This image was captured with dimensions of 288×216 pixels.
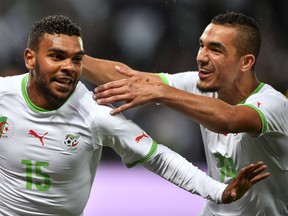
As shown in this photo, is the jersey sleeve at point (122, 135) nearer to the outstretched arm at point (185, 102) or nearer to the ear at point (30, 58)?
the outstretched arm at point (185, 102)

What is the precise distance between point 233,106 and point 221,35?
46cm

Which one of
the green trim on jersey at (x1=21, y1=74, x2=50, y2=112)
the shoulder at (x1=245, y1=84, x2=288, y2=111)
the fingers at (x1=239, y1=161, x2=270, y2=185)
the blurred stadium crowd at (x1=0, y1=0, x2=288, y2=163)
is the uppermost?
the shoulder at (x1=245, y1=84, x2=288, y2=111)

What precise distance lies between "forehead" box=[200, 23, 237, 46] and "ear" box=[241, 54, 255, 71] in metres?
0.11

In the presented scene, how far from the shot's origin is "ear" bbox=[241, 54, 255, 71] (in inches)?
127

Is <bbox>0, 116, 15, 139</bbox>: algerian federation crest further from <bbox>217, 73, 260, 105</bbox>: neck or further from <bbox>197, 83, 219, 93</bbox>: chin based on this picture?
<bbox>217, 73, 260, 105</bbox>: neck

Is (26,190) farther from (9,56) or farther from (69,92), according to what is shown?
(9,56)

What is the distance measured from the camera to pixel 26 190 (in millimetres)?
2693

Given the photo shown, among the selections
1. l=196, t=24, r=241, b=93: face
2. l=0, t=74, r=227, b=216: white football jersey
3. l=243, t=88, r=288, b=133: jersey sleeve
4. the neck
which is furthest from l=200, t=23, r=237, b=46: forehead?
l=0, t=74, r=227, b=216: white football jersey

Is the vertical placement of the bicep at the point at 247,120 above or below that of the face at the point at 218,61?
below

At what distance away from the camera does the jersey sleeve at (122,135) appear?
8.61ft

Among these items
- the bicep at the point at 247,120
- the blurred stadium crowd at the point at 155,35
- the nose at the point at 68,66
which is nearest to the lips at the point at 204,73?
the bicep at the point at 247,120

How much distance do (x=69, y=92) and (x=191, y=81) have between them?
906 millimetres

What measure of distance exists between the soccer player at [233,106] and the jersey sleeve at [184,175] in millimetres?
248

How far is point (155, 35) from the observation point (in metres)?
6.66
